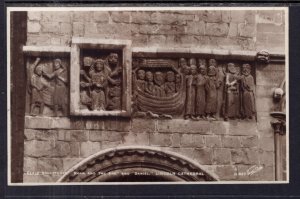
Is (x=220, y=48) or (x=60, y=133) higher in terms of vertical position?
(x=220, y=48)

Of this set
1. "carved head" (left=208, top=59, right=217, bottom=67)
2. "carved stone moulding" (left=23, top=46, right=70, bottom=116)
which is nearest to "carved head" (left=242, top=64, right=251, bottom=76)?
"carved head" (left=208, top=59, right=217, bottom=67)

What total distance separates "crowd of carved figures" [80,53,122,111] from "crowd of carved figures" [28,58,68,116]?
225mm

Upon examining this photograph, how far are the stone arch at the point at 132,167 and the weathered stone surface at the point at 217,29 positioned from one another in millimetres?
1519

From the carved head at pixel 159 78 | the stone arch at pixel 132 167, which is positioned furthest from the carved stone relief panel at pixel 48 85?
the carved head at pixel 159 78

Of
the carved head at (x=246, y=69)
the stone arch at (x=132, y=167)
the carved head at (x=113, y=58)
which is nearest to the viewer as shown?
the stone arch at (x=132, y=167)

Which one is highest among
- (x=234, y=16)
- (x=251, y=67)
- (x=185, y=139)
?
(x=234, y=16)

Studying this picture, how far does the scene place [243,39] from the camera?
29.4ft

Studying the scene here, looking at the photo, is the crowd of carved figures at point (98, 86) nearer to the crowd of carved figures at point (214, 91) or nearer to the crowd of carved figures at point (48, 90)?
the crowd of carved figures at point (48, 90)

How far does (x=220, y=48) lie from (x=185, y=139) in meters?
1.17

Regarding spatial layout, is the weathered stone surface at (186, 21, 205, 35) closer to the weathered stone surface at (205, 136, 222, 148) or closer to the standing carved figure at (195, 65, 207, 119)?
the standing carved figure at (195, 65, 207, 119)

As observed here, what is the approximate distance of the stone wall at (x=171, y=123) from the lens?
8.81 meters

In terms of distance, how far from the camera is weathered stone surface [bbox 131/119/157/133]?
29.1 ft
